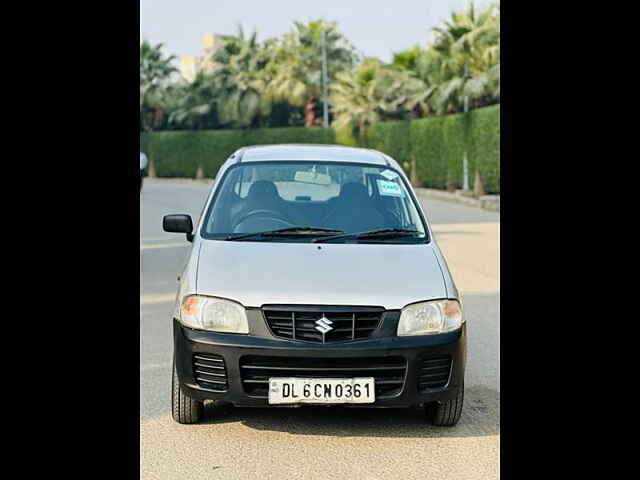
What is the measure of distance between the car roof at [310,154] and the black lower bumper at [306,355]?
6.66 ft

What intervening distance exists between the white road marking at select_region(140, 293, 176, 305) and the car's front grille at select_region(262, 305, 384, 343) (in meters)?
5.42

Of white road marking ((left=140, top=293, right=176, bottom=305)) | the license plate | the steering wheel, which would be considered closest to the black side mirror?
the steering wheel

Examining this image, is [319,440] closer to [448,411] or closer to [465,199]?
[448,411]

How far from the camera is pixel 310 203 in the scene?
7027 mm

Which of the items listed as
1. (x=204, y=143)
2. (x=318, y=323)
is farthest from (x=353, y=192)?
(x=204, y=143)

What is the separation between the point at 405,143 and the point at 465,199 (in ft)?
28.3

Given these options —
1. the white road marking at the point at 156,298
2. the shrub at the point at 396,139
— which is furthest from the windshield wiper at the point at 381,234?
the shrub at the point at 396,139

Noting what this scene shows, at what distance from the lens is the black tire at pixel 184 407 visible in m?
6.01

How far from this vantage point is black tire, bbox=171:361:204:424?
6005 millimetres

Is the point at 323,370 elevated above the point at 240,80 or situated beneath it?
situated beneath

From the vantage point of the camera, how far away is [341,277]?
5.88 m
